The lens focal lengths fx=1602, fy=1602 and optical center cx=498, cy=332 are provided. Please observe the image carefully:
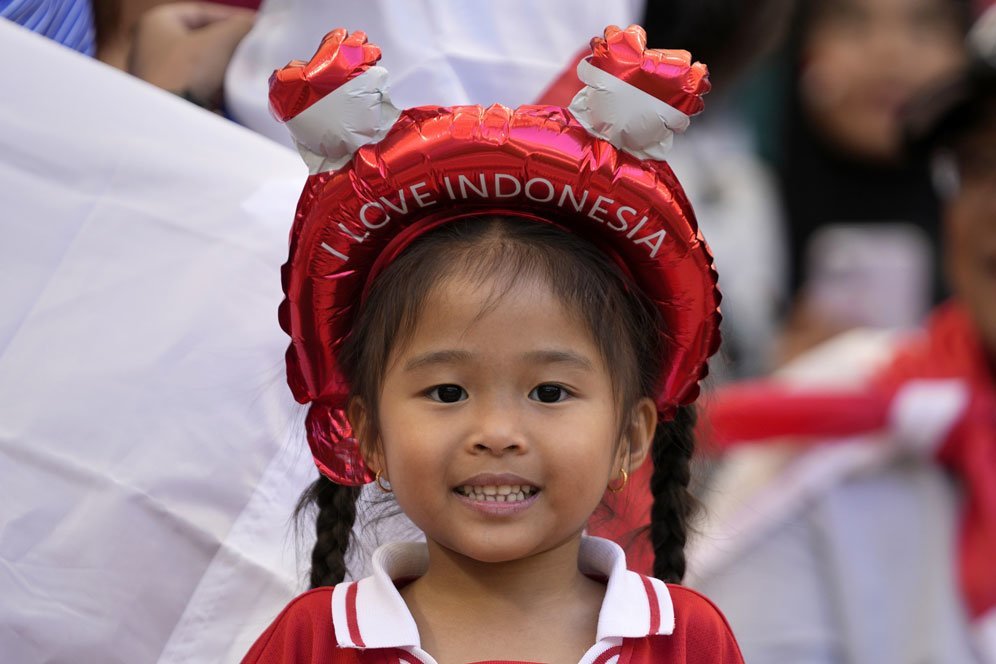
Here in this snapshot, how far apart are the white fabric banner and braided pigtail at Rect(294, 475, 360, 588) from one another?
0.06 m

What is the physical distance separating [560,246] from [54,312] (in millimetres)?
584

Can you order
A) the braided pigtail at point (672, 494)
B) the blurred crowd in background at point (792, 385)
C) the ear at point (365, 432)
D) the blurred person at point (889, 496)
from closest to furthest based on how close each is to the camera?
1. the ear at point (365, 432)
2. the braided pigtail at point (672, 494)
3. the blurred crowd in background at point (792, 385)
4. the blurred person at point (889, 496)

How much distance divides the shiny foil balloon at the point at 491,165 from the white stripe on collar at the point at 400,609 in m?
0.29

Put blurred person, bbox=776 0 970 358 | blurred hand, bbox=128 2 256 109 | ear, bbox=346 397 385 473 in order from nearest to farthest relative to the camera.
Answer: ear, bbox=346 397 385 473 → blurred hand, bbox=128 2 256 109 → blurred person, bbox=776 0 970 358

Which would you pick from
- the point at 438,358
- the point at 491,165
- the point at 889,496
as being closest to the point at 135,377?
the point at 438,358

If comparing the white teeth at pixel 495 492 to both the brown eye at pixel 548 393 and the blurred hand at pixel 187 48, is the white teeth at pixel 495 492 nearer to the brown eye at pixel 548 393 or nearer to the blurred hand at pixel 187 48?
the brown eye at pixel 548 393

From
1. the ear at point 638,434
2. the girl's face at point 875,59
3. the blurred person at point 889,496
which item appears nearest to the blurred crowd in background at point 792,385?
the blurred person at point 889,496

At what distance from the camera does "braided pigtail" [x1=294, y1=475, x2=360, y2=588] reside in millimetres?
1806

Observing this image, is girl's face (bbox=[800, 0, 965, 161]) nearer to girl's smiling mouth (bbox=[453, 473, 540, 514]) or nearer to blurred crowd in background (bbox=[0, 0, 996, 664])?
blurred crowd in background (bbox=[0, 0, 996, 664])

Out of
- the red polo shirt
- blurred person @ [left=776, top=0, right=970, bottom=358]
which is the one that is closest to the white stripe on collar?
the red polo shirt

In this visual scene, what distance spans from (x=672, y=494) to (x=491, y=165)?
0.50 m

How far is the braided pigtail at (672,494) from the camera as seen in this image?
73.2 inches

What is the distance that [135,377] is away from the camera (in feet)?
5.88

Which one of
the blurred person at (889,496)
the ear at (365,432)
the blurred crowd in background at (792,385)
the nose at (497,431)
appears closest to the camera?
the nose at (497,431)
